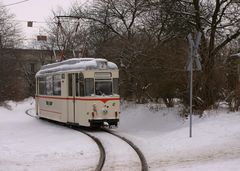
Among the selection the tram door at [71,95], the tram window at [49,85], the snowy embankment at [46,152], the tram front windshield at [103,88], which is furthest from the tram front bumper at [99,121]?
the tram window at [49,85]

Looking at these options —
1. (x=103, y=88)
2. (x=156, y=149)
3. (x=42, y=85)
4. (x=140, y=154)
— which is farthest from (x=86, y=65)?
(x=140, y=154)

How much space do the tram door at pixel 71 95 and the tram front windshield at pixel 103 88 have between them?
120cm

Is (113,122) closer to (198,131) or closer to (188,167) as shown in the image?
(198,131)

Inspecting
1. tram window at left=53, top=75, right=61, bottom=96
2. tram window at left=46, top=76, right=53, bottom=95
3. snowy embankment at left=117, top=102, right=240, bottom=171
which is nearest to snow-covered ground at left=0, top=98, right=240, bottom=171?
snowy embankment at left=117, top=102, right=240, bottom=171

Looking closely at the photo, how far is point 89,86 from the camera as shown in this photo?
820 inches

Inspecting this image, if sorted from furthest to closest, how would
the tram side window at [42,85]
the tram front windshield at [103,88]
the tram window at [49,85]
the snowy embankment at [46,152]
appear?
1. the tram side window at [42,85]
2. the tram window at [49,85]
3. the tram front windshield at [103,88]
4. the snowy embankment at [46,152]

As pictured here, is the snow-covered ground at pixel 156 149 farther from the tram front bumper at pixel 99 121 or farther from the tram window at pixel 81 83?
the tram window at pixel 81 83

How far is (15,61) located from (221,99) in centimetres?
3492

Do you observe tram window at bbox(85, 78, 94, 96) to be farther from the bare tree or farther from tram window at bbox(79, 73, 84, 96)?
the bare tree

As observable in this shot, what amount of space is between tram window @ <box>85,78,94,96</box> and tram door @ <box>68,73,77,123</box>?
93cm

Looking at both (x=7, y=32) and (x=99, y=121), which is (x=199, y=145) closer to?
(x=99, y=121)

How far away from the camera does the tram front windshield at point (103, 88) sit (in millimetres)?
20938

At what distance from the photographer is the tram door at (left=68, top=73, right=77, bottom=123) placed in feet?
70.9

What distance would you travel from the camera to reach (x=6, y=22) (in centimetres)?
5238
